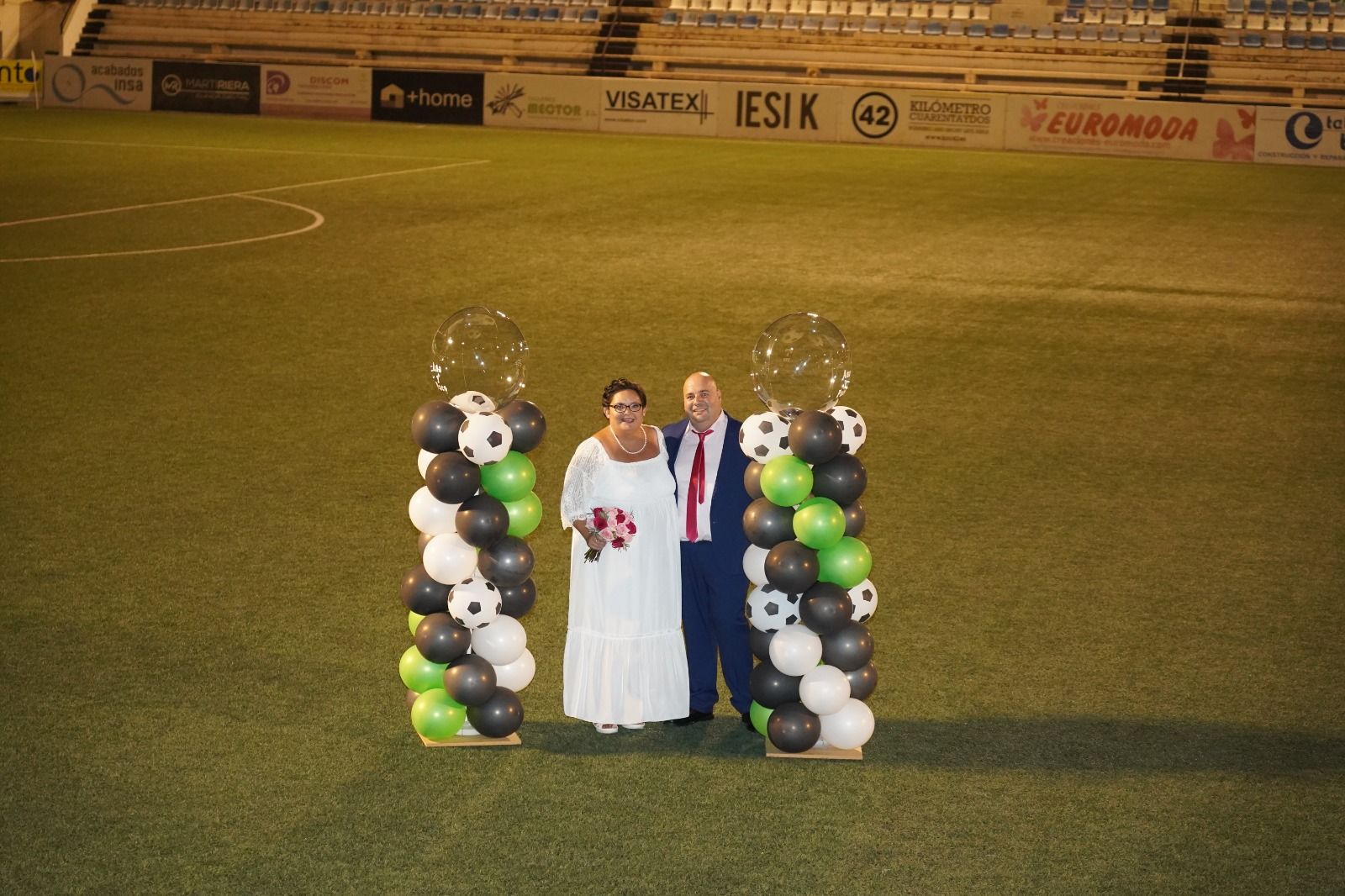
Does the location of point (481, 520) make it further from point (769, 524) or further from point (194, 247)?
point (194, 247)

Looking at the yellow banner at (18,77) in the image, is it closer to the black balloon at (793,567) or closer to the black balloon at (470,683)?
the black balloon at (470,683)

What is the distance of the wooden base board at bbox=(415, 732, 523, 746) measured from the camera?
272 inches

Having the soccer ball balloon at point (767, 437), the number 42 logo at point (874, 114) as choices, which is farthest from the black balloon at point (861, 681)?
the number 42 logo at point (874, 114)

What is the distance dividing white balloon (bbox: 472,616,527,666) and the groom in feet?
2.75

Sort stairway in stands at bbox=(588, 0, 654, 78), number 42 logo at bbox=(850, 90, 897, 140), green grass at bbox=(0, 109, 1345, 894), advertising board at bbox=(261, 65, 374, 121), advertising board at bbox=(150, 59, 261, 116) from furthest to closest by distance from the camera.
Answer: stairway in stands at bbox=(588, 0, 654, 78)
advertising board at bbox=(150, 59, 261, 116)
advertising board at bbox=(261, 65, 374, 121)
number 42 logo at bbox=(850, 90, 897, 140)
green grass at bbox=(0, 109, 1345, 894)

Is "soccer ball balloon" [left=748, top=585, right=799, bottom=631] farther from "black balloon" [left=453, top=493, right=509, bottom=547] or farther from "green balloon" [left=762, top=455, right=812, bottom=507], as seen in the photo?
"black balloon" [left=453, top=493, right=509, bottom=547]

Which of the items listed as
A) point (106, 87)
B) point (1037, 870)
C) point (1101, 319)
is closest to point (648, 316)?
point (1101, 319)

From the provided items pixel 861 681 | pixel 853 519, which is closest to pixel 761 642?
pixel 861 681

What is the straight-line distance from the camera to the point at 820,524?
6.70m

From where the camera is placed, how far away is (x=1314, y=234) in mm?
22516

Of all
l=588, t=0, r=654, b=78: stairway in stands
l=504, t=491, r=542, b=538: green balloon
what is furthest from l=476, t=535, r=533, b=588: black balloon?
l=588, t=0, r=654, b=78: stairway in stands

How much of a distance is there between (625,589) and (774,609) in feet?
2.19

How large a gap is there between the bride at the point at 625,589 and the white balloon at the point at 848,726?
2.29 feet

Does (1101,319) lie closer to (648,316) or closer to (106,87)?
(648,316)
